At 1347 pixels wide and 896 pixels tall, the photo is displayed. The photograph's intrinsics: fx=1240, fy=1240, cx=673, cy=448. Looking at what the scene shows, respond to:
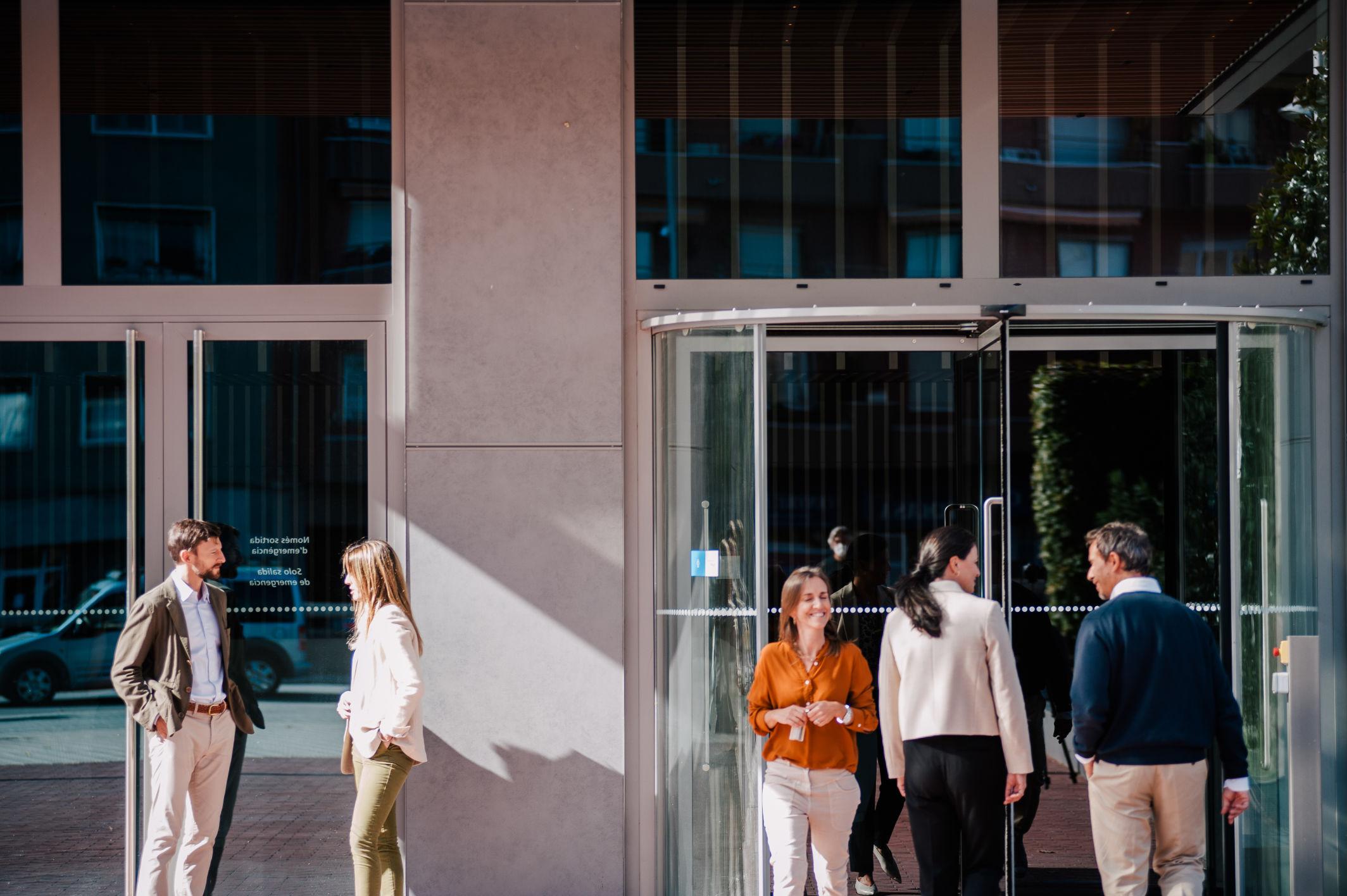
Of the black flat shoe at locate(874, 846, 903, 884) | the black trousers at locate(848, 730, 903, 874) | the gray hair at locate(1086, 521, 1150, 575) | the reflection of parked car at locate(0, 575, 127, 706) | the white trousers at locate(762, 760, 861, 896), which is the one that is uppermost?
the gray hair at locate(1086, 521, 1150, 575)

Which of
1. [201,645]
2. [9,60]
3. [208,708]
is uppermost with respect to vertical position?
[9,60]

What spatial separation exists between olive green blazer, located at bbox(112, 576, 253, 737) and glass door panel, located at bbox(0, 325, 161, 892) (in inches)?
28.1

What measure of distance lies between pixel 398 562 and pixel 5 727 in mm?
2376

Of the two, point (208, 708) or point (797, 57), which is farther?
point (797, 57)

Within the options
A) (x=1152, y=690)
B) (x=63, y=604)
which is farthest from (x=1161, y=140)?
(x=63, y=604)

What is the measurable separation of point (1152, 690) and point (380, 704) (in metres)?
→ 2.96

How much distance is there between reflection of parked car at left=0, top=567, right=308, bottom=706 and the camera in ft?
19.5

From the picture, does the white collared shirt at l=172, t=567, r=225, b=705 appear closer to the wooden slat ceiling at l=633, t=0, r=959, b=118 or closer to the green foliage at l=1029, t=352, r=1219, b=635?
the wooden slat ceiling at l=633, t=0, r=959, b=118

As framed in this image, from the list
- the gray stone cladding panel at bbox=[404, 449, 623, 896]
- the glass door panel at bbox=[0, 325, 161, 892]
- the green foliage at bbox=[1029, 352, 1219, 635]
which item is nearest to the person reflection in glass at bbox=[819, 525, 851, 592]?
the gray stone cladding panel at bbox=[404, 449, 623, 896]

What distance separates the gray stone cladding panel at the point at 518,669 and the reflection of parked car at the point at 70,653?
4.91 feet

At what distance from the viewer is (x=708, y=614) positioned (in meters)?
5.75

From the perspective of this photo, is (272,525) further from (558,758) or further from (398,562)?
(558,758)

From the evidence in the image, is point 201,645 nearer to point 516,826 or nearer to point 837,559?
point 516,826

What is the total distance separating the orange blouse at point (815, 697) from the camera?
4797 millimetres
